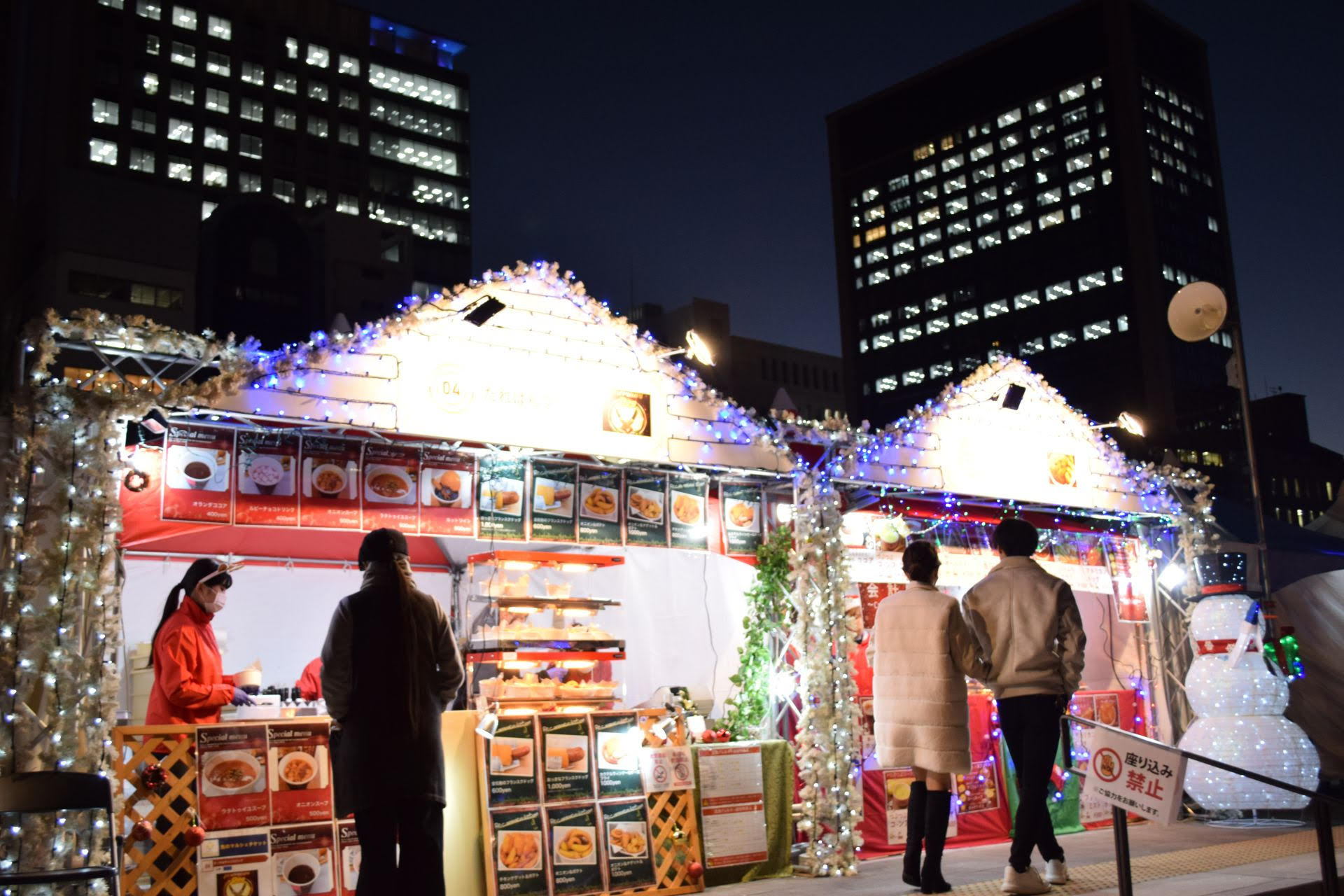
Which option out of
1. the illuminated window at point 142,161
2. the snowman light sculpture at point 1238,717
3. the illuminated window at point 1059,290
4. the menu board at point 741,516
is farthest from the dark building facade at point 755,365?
the illuminated window at point 142,161

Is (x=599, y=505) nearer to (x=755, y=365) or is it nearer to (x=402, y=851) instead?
(x=402, y=851)

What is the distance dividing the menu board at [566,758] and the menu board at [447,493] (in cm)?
138

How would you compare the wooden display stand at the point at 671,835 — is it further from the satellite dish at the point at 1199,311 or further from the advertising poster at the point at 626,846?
the satellite dish at the point at 1199,311

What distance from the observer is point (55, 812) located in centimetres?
507

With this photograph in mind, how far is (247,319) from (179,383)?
50.2m

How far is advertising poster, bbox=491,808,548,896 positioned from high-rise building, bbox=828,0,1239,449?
7216cm

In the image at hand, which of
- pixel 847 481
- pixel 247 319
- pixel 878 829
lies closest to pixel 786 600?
pixel 847 481

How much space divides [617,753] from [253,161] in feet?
226

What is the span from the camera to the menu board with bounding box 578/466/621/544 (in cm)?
787

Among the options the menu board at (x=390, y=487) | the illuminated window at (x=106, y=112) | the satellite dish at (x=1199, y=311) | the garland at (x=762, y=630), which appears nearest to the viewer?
the menu board at (x=390, y=487)

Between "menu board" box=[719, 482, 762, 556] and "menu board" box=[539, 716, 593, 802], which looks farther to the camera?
"menu board" box=[719, 482, 762, 556]

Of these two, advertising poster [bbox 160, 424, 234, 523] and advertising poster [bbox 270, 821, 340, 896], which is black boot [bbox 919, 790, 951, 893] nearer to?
advertising poster [bbox 270, 821, 340, 896]

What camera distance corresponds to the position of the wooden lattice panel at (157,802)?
556cm

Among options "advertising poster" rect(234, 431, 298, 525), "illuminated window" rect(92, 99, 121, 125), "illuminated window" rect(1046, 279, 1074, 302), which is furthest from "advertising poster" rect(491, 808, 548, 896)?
"illuminated window" rect(1046, 279, 1074, 302)
